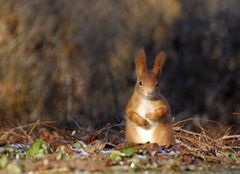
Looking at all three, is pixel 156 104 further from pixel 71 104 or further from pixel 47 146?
pixel 71 104

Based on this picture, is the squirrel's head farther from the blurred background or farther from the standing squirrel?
the blurred background

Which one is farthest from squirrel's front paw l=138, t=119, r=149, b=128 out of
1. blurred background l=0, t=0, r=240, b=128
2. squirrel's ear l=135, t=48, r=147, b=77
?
blurred background l=0, t=0, r=240, b=128

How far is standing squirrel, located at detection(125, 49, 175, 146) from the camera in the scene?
5.19 metres

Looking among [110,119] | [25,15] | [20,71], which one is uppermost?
[25,15]

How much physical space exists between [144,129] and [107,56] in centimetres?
378

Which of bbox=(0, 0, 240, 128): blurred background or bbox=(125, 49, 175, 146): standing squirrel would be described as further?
bbox=(0, 0, 240, 128): blurred background

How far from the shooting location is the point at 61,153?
485 cm

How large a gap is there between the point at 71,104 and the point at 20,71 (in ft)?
2.13

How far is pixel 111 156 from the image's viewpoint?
188 inches

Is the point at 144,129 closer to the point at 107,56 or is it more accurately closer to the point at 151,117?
the point at 151,117

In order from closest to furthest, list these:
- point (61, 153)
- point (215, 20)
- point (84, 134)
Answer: point (61, 153), point (84, 134), point (215, 20)

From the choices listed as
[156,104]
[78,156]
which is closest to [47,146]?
[78,156]

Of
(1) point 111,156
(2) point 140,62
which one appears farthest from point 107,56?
(1) point 111,156

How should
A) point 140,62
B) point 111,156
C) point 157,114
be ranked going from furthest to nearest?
point 140,62 < point 157,114 < point 111,156
